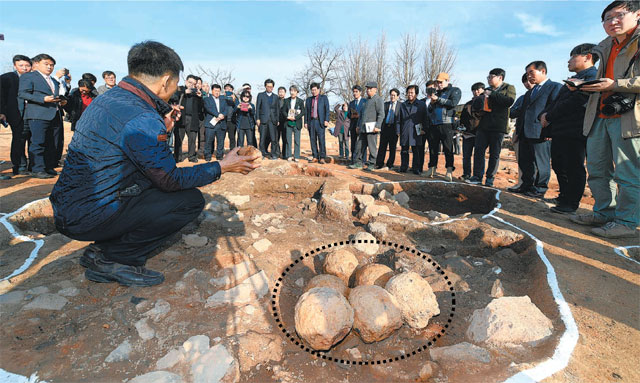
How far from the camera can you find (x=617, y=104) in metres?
3.10

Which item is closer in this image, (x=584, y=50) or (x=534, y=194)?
(x=584, y=50)

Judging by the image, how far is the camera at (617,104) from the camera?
305cm

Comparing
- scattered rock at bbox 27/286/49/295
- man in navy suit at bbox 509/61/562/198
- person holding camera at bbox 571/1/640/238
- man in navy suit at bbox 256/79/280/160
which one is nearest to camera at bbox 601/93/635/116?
person holding camera at bbox 571/1/640/238

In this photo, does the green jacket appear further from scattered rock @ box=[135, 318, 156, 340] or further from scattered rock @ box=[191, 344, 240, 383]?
scattered rock @ box=[135, 318, 156, 340]

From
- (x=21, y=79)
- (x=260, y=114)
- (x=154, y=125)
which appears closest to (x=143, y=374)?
(x=154, y=125)

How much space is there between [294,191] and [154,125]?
11.4 feet

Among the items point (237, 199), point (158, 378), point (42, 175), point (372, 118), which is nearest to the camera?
point (158, 378)

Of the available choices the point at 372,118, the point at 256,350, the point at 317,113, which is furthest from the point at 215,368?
the point at 317,113

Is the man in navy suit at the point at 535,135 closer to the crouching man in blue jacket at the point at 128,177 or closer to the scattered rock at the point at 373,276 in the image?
the scattered rock at the point at 373,276

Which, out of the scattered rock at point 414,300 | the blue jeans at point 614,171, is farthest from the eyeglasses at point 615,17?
the scattered rock at point 414,300

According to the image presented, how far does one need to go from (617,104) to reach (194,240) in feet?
13.5

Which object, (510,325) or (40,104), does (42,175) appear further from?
(510,325)

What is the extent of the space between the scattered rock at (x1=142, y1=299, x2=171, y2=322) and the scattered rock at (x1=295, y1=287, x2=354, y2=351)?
2.79ft

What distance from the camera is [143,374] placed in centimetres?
164
